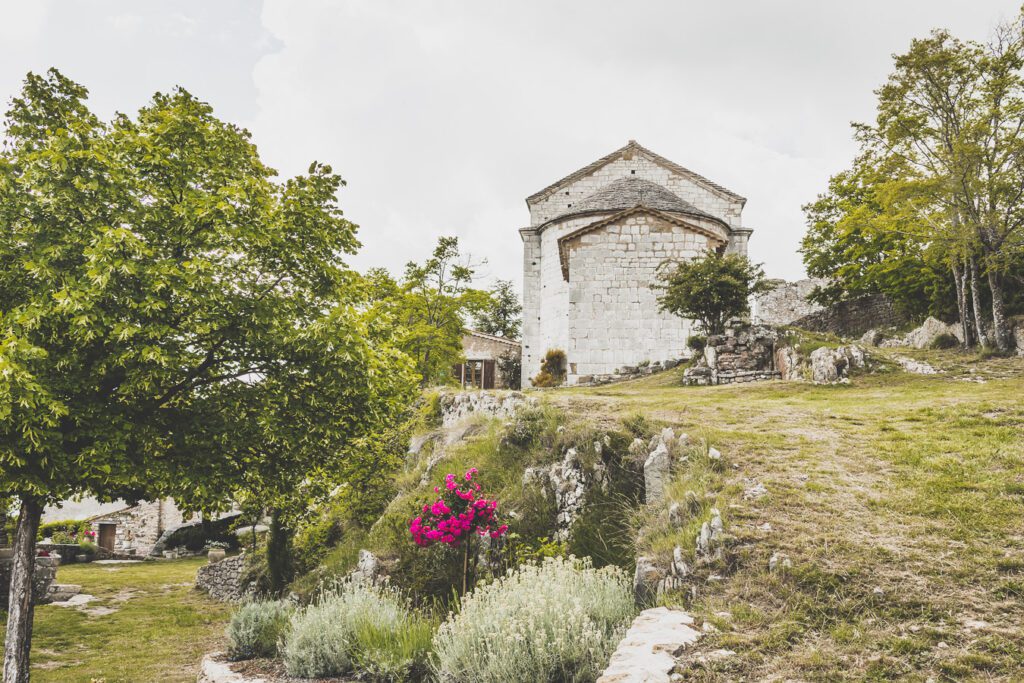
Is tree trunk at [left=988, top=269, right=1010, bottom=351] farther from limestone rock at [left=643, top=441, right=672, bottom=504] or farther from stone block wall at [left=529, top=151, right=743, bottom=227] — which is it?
stone block wall at [left=529, top=151, right=743, bottom=227]

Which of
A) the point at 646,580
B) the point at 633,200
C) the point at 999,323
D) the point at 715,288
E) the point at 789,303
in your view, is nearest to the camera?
the point at 646,580

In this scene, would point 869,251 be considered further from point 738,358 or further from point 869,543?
point 869,543

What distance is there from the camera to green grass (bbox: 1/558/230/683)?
9516 millimetres

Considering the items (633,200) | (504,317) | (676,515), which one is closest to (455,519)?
(676,515)

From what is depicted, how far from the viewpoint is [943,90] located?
15328mm

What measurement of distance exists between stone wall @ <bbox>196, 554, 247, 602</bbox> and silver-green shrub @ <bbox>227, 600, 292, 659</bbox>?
7.32m

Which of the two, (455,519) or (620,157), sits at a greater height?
(620,157)

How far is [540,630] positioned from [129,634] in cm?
1158

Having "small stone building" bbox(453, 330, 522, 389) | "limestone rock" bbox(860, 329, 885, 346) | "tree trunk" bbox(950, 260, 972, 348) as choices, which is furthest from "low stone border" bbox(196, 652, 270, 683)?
"small stone building" bbox(453, 330, 522, 389)

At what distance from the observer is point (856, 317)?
1043 inches

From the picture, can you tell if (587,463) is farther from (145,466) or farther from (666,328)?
(666,328)

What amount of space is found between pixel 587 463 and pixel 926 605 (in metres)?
4.35

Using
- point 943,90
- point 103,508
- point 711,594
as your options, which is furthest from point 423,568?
point 103,508

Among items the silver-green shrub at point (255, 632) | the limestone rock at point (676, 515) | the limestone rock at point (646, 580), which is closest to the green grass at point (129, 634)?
the silver-green shrub at point (255, 632)
